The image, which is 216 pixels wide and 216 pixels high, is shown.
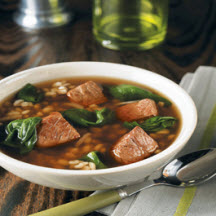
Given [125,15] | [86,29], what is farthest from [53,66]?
[86,29]

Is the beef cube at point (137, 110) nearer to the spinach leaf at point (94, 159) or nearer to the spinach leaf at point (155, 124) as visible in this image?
the spinach leaf at point (155, 124)

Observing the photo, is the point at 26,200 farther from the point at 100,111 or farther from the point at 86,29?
the point at 86,29

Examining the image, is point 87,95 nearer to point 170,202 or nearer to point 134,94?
point 134,94

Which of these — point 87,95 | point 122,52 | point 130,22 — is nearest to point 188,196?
point 87,95

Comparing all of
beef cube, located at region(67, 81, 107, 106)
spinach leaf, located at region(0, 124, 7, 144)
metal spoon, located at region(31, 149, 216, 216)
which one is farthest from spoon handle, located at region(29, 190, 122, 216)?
beef cube, located at region(67, 81, 107, 106)

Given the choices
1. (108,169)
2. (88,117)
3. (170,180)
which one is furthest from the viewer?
(88,117)

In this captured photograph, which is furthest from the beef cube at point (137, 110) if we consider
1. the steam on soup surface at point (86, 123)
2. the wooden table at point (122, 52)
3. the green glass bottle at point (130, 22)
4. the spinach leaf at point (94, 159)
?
the green glass bottle at point (130, 22)

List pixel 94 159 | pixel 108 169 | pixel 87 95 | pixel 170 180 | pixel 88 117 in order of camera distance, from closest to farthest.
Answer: pixel 108 169
pixel 94 159
pixel 170 180
pixel 88 117
pixel 87 95
